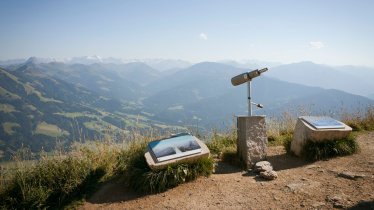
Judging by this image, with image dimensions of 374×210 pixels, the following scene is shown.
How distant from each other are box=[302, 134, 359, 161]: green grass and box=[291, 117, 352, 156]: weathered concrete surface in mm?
108

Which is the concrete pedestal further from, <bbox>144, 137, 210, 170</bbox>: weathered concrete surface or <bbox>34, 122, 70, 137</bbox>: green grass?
<bbox>34, 122, 70, 137</bbox>: green grass

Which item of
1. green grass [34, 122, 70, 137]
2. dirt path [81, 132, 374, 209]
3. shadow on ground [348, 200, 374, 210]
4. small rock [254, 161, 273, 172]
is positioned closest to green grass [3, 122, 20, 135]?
green grass [34, 122, 70, 137]

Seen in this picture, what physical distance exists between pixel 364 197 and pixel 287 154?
3.32 m

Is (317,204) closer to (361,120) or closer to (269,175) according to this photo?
(269,175)

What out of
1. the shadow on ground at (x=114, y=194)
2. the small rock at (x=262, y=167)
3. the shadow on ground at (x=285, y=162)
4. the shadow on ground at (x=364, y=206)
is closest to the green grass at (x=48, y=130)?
the shadow on ground at (x=114, y=194)

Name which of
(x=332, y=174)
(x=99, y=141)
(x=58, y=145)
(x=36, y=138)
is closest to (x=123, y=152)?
(x=99, y=141)

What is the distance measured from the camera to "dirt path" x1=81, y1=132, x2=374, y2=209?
17.2ft

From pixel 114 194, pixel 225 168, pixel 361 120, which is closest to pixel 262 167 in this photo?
pixel 225 168

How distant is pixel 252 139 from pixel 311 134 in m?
1.59

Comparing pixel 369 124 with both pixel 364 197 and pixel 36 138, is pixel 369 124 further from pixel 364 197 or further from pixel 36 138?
pixel 36 138

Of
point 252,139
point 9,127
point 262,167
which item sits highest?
point 252,139

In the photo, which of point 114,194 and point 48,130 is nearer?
point 114,194

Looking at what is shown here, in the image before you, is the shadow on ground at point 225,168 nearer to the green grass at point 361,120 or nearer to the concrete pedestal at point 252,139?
the concrete pedestal at point 252,139

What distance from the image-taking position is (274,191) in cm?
583
